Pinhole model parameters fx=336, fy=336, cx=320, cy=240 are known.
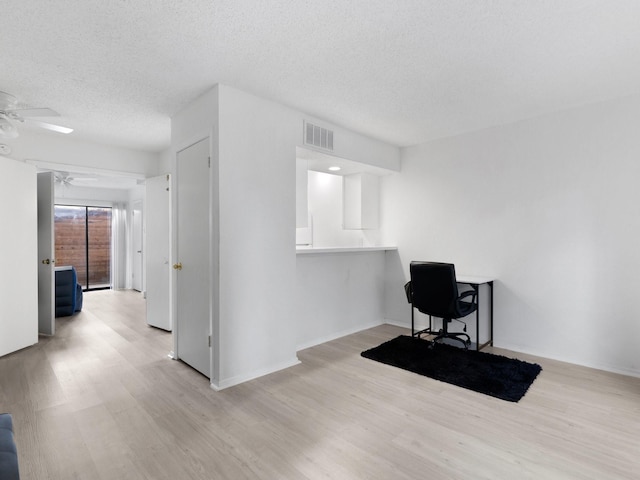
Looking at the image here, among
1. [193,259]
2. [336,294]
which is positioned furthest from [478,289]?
[193,259]

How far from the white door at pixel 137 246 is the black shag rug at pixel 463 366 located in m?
6.32

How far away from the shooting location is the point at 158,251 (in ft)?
15.3

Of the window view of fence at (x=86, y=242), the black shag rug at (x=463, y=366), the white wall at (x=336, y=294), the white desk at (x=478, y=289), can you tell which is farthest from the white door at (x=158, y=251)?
the window view of fence at (x=86, y=242)

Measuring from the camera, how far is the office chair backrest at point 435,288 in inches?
138

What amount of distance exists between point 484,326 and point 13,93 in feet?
17.1

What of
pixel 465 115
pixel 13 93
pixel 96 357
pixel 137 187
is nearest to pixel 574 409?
pixel 465 115

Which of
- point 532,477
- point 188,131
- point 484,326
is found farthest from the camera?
point 484,326

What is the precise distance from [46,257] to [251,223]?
10.5 ft

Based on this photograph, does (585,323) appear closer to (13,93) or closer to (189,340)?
(189,340)

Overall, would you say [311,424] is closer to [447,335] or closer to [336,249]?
[336,249]

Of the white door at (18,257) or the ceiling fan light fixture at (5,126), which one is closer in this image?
the ceiling fan light fixture at (5,126)

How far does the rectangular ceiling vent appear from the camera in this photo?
3449 millimetres

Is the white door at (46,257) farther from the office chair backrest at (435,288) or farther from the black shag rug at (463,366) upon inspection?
the office chair backrest at (435,288)

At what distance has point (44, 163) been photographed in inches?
156
